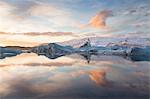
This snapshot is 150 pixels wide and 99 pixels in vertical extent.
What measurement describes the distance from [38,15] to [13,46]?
354 millimetres

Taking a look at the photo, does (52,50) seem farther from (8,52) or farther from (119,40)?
(119,40)

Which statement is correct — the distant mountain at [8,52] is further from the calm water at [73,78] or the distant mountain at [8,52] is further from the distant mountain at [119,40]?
the distant mountain at [119,40]

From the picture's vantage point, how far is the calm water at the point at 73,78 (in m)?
2.86

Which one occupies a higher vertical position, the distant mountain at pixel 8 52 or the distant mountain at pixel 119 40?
the distant mountain at pixel 119 40

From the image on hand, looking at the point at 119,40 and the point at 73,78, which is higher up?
the point at 119,40

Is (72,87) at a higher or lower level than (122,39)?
lower

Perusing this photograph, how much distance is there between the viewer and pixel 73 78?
293cm

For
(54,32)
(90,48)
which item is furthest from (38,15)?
(90,48)

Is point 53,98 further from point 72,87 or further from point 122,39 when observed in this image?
point 122,39

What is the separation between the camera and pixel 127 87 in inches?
114

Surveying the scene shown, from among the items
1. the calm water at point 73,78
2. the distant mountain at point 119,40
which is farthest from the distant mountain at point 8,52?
the distant mountain at point 119,40

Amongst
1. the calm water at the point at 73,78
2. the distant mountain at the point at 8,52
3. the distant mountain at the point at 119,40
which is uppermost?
the distant mountain at the point at 119,40

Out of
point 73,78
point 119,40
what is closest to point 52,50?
point 73,78

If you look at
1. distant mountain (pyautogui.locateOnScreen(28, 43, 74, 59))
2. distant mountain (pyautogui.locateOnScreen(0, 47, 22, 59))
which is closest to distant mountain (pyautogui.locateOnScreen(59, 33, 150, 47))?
distant mountain (pyautogui.locateOnScreen(28, 43, 74, 59))
